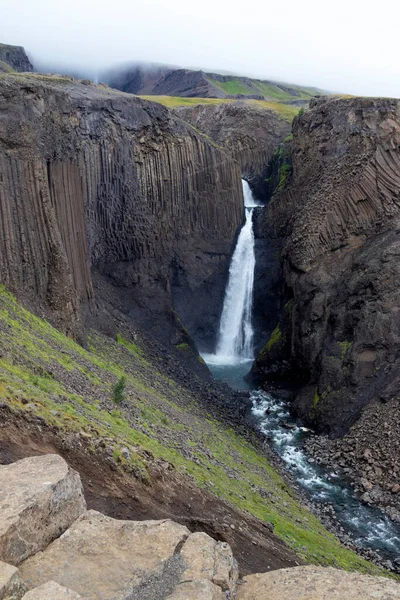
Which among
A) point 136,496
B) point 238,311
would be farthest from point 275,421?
point 136,496

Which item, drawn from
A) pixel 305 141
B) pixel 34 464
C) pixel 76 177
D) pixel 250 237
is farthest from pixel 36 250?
pixel 250 237

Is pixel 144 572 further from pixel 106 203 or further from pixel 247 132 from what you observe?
pixel 247 132

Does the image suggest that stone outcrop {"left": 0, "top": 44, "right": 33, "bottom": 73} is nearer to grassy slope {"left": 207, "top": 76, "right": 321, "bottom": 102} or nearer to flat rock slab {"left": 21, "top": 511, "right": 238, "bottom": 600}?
grassy slope {"left": 207, "top": 76, "right": 321, "bottom": 102}

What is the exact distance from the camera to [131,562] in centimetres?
746

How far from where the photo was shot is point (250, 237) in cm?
4453

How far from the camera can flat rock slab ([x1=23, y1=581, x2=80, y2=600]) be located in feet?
20.2

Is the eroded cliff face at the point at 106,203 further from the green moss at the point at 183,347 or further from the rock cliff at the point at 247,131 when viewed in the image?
the rock cliff at the point at 247,131

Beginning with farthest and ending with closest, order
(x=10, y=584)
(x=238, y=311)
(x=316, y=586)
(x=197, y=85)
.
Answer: (x=197, y=85), (x=238, y=311), (x=316, y=586), (x=10, y=584)

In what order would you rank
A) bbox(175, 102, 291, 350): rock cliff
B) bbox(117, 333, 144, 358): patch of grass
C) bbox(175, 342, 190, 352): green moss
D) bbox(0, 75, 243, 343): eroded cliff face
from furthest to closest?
1. bbox(175, 102, 291, 350): rock cliff
2. bbox(175, 342, 190, 352): green moss
3. bbox(117, 333, 144, 358): patch of grass
4. bbox(0, 75, 243, 343): eroded cliff face

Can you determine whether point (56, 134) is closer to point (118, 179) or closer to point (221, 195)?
point (118, 179)

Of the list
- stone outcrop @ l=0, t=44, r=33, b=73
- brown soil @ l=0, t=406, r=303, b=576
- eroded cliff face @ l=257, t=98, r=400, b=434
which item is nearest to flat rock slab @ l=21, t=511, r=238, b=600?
brown soil @ l=0, t=406, r=303, b=576

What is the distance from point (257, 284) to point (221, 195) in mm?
7798

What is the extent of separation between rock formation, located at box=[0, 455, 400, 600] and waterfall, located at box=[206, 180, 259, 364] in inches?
1212

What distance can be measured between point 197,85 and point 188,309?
75.3m
